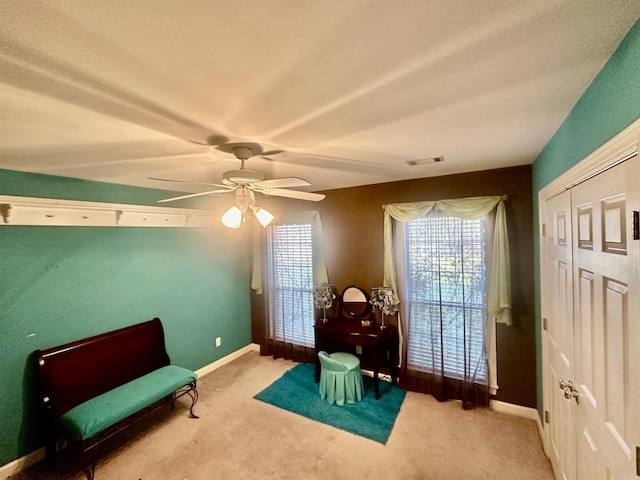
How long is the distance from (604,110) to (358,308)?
2.88 metres

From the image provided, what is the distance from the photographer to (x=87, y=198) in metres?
2.69

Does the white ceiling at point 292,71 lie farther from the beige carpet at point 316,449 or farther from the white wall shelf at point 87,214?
the beige carpet at point 316,449

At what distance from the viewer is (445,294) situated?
2957 mm

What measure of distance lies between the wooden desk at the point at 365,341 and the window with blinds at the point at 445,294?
218 mm

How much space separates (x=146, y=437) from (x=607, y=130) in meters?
3.91

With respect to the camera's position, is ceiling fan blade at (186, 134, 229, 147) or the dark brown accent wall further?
the dark brown accent wall

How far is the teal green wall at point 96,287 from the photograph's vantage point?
224cm

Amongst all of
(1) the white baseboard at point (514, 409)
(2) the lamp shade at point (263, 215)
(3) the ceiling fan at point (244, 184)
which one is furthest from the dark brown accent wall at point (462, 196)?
(2) the lamp shade at point (263, 215)

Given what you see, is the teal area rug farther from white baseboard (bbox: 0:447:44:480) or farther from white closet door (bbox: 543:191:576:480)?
white baseboard (bbox: 0:447:44:480)

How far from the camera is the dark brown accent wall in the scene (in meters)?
2.65

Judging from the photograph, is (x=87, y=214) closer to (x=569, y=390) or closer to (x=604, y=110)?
(x=604, y=110)

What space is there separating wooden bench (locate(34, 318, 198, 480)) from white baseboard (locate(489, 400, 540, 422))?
3.14 m

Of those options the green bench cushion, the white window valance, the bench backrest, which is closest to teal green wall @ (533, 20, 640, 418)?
the white window valance

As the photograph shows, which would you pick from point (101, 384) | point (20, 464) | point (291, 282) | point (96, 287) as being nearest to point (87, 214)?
point (96, 287)
